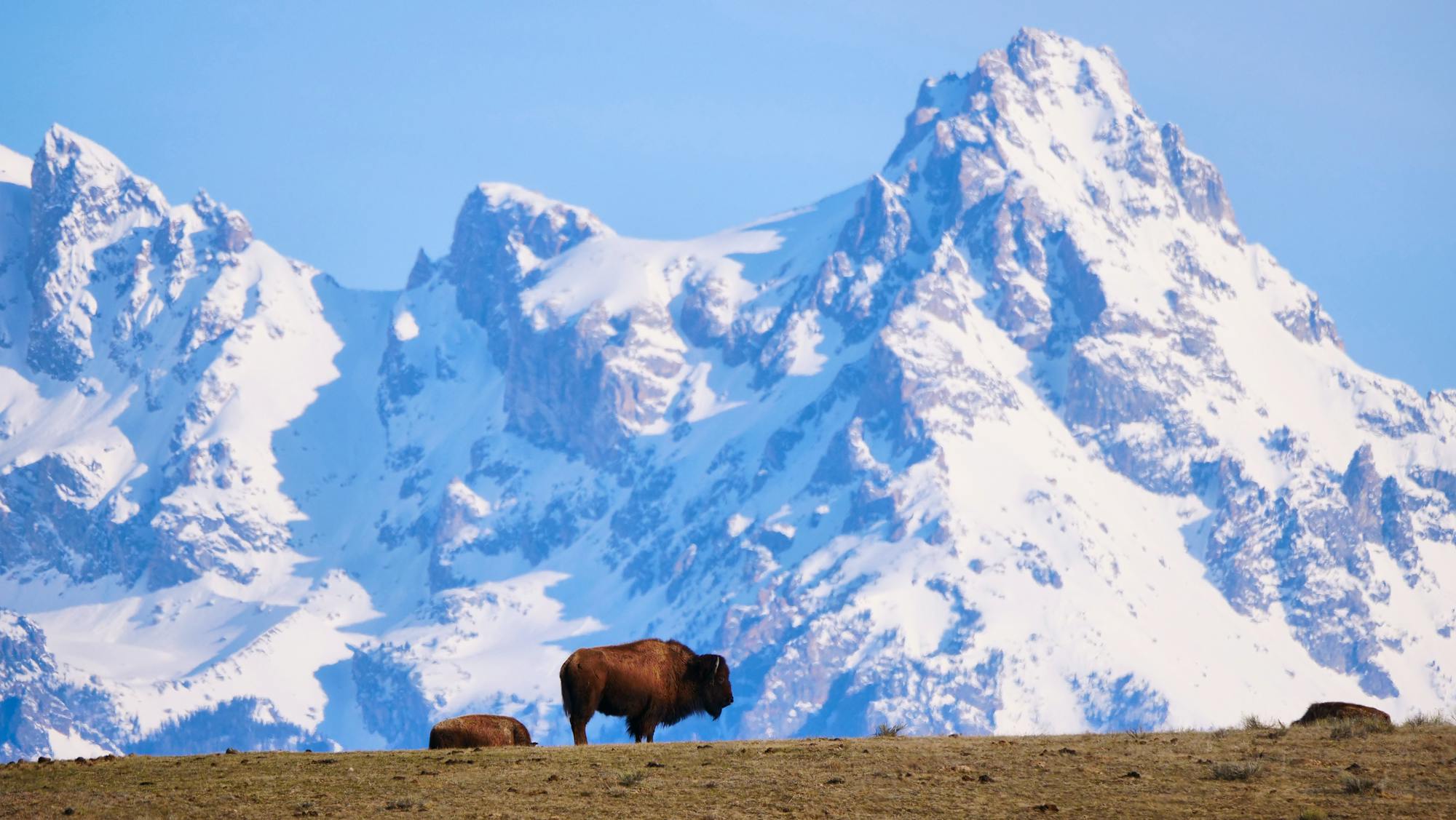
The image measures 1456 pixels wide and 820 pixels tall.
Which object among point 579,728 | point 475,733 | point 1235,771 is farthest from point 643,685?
point 1235,771

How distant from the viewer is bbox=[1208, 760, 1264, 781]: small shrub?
40531 millimetres

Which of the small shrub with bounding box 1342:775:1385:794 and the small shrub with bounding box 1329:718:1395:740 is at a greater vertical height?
the small shrub with bounding box 1329:718:1395:740

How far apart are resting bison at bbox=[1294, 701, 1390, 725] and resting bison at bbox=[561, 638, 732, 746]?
14.9m

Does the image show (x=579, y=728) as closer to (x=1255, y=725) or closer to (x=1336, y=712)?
(x=1255, y=725)

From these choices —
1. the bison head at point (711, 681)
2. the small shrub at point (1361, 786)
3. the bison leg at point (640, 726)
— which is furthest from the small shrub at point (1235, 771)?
the bison leg at point (640, 726)

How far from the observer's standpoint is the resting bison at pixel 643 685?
2080 inches

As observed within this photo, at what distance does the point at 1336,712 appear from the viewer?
5184 cm

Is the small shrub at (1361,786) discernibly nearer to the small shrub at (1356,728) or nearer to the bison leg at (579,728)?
the small shrub at (1356,728)

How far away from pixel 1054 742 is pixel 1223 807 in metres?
10.6

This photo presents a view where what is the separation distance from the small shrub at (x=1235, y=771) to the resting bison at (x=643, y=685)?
1567 cm

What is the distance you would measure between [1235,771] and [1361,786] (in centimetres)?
260

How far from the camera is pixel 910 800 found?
39312 mm

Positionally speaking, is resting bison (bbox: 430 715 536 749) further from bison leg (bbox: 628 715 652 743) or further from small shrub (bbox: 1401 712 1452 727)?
small shrub (bbox: 1401 712 1452 727)

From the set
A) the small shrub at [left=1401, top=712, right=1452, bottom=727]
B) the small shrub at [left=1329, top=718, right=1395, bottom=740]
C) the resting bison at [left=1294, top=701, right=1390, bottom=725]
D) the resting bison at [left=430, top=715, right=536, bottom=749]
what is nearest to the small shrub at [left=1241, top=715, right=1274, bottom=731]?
the resting bison at [left=1294, top=701, right=1390, bottom=725]
